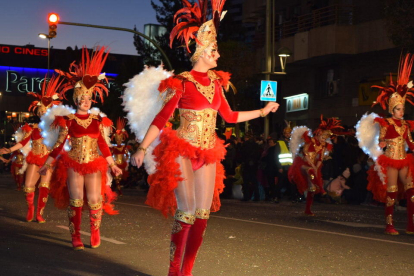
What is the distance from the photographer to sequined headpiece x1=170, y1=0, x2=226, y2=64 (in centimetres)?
654

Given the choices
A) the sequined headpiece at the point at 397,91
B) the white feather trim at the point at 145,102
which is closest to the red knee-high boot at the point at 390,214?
the sequined headpiece at the point at 397,91

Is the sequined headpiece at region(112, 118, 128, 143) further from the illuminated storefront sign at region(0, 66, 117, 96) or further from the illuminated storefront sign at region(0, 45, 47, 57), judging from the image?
the illuminated storefront sign at region(0, 45, 47, 57)

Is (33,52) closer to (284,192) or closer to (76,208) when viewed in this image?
(284,192)

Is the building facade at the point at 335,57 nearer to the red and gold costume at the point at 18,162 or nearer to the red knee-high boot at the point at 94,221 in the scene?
the red and gold costume at the point at 18,162

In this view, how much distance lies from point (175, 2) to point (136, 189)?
3184 centimetres

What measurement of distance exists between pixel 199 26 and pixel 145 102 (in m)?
0.92

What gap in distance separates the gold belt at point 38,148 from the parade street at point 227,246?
1206mm

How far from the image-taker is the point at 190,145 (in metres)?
6.26

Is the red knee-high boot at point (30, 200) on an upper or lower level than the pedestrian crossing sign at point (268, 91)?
lower

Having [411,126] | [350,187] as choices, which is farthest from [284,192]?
[411,126]

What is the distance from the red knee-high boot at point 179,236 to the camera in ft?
20.2

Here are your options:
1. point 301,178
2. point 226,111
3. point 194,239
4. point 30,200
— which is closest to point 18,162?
point 30,200

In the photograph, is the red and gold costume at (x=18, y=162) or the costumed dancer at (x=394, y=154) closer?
A: the costumed dancer at (x=394, y=154)

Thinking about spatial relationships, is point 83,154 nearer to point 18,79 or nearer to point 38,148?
point 38,148
